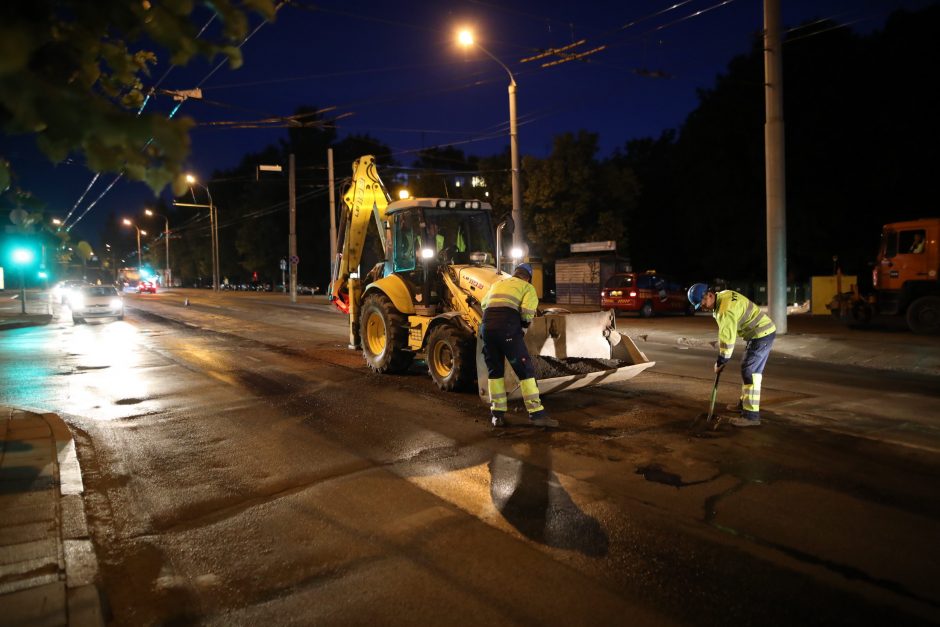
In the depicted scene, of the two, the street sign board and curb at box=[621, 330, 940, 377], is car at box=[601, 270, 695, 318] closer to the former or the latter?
the street sign board

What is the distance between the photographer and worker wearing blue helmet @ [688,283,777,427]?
7.27 m

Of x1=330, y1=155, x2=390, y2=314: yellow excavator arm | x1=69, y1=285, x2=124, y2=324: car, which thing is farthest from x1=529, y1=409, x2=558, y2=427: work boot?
x1=69, y1=285, x2=124, y2=324: car

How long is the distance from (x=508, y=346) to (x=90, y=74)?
5.37 metres

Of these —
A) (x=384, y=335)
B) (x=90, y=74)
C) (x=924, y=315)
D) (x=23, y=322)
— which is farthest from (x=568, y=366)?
(x=23, y=322)

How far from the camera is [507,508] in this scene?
200 inches

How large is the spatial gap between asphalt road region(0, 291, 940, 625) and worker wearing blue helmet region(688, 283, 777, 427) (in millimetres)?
340

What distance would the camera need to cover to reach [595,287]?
98.1ft

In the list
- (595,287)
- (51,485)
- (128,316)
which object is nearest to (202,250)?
(128,316)

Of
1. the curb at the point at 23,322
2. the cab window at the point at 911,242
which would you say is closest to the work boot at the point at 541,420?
the cab window at the point at 911,242

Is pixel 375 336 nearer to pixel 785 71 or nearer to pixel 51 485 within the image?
pixel 51 485

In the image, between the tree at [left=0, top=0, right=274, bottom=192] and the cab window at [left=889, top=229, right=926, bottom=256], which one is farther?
the cab window at [left=889, top=229, right=926, bottom=256]

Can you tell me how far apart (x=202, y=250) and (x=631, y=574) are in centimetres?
8931

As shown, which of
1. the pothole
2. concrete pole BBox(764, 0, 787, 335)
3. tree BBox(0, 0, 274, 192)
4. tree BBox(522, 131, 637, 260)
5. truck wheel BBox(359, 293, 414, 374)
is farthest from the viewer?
tree BBox(522, 131, 637, 260)

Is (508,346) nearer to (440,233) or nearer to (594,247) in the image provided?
(440,233)
